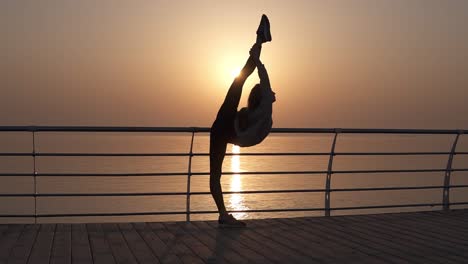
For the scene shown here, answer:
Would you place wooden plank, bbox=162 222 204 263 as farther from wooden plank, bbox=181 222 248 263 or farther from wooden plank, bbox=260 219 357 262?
wooden plank, bbox=260 219 357 262

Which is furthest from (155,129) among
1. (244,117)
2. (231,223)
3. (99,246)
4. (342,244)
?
(342,244)

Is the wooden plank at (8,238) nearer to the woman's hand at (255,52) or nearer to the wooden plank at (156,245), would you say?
the wooden plank at (156,245)

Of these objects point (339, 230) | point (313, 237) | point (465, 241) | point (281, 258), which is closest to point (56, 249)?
point (281, 258)

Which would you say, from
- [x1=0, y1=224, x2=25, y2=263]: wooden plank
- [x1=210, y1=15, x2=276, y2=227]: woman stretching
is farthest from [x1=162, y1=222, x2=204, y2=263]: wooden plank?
[x1=0, y1=224, x2=25, y2=263]: wooden plank

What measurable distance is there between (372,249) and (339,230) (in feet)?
3.42

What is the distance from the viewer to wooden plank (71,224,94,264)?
17.3 feet

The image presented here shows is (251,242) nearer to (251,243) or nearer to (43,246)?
(251,243)

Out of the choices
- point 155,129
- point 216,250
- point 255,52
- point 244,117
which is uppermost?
point 255,52

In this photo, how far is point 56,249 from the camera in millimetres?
5668

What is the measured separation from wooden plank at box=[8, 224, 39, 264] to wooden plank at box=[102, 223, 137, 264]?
67cm

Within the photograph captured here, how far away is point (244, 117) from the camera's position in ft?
21.9

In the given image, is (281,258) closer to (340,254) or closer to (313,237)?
(340,254)

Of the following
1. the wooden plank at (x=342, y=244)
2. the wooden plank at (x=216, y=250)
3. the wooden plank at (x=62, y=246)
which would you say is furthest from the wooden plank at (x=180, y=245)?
the wooden plank at (x=342, y=244)

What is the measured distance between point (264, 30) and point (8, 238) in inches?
121
